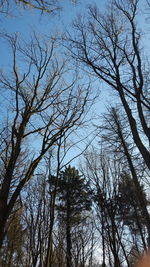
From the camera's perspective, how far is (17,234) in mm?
9984

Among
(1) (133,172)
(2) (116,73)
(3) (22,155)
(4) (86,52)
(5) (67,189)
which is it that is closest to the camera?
(2) (116,73)

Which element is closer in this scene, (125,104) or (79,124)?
(79,124)

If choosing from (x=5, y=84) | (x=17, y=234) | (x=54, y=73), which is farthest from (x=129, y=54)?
(x=17, y=234)

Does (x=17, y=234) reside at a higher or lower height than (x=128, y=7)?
lower

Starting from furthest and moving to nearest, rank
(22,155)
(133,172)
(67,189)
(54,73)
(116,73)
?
(67,189) < (133,172) < (22,155) < (116,73) < (54,73)

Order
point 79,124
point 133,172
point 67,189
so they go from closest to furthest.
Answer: point 79,124 < point 133,172 < point 67,189

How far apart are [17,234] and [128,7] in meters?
12.0

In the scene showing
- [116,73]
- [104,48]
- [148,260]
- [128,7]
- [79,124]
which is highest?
[128,7]

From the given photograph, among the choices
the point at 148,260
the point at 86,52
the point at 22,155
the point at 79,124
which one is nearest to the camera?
the point at 79,124

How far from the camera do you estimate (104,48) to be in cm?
745

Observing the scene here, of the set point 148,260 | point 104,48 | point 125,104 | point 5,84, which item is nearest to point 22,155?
point 5,84

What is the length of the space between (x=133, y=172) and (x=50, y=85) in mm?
6539

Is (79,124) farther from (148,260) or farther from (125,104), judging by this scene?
(148,260)

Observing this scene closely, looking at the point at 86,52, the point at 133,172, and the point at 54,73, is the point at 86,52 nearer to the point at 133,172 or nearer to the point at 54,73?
the point at 54,73
